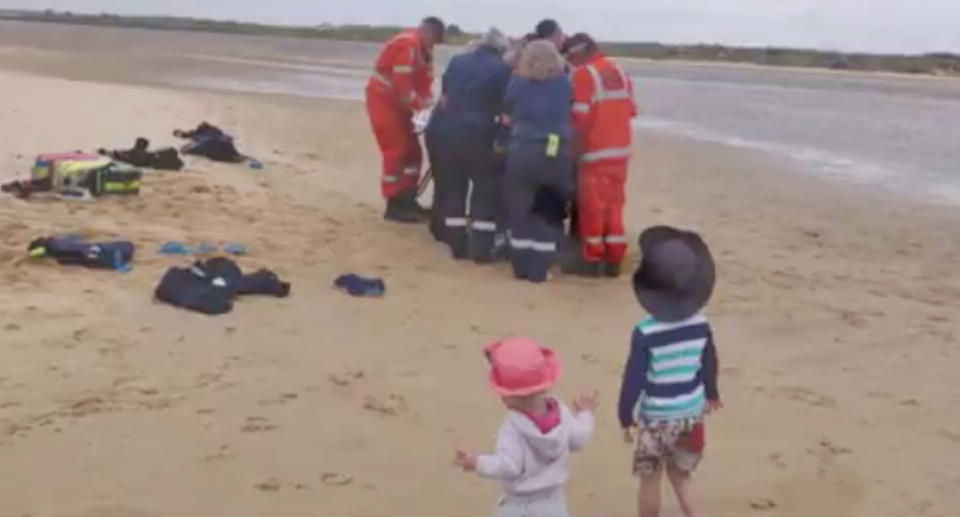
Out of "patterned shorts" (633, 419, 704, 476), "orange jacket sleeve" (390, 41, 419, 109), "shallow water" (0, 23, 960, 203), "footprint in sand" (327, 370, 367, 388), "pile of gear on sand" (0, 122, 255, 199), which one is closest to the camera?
"patterned shorts" (633, 419, 704, 476)

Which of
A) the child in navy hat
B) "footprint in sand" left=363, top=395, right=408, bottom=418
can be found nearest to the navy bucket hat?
the child in navy hat

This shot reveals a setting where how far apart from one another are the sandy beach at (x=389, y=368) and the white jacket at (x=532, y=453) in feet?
3.84

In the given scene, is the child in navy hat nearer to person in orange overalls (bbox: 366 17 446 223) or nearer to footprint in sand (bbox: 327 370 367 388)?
footprint in sand (bbox: 327 370 367 388)

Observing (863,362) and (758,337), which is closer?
(863,362)

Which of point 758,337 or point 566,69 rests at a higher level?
point 566,69

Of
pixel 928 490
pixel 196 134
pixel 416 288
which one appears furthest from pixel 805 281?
pixel 196 134

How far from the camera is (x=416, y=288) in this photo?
32.1 ft

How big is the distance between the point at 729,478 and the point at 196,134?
1131 centimetres

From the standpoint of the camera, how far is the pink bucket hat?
4.50 metres

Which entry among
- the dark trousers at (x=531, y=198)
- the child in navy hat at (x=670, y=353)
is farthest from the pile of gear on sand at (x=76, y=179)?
the child in navy hat at (x=670, y=353)

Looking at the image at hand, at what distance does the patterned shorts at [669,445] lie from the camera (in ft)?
17.4

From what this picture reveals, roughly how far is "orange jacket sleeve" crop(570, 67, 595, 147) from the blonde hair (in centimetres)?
21

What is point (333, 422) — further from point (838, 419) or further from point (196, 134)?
point (196, 134)

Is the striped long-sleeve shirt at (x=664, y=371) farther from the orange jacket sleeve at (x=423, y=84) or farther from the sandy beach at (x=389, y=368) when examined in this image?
the orange jacket sleeve at (x=423, y=84)
